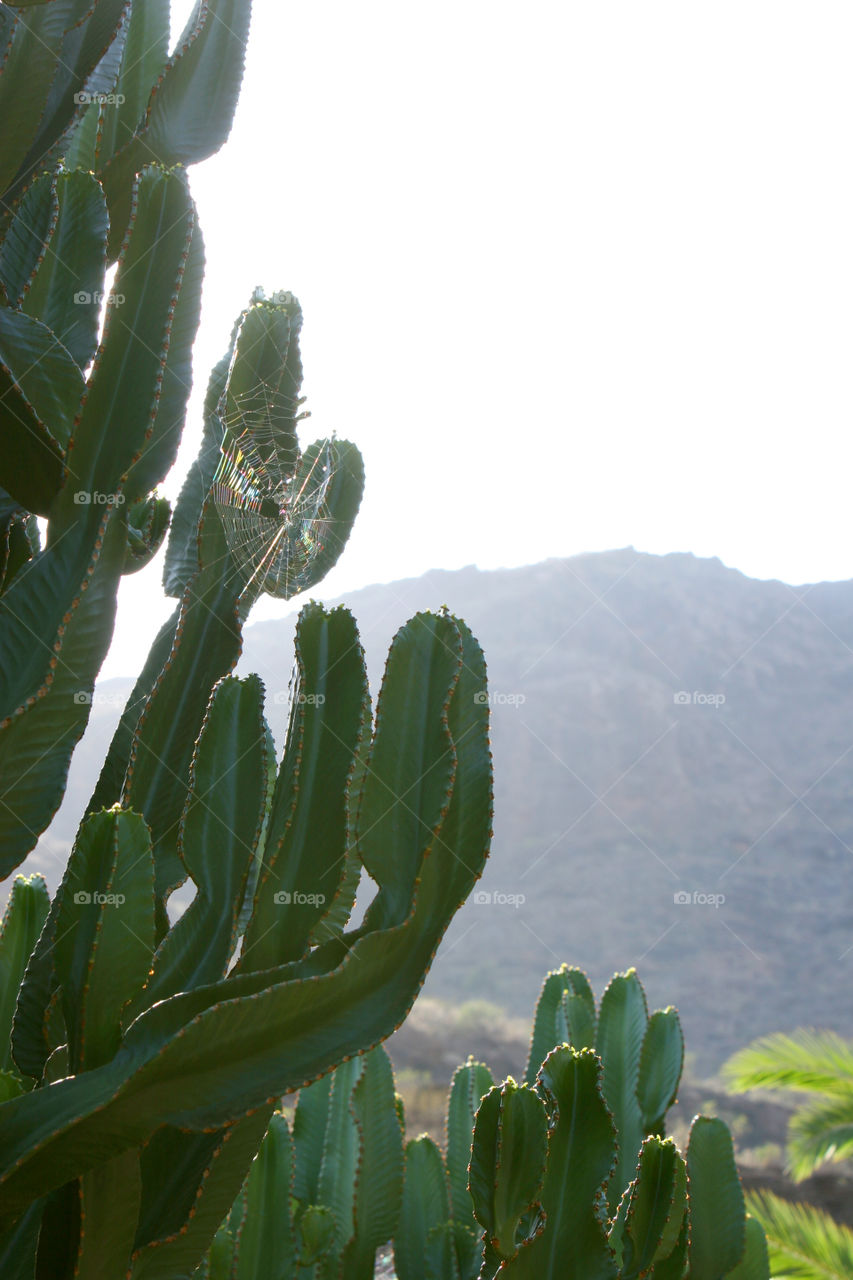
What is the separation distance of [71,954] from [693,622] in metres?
28.2

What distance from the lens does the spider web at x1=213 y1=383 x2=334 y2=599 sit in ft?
4.10

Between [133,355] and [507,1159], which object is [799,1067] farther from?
[133,355]

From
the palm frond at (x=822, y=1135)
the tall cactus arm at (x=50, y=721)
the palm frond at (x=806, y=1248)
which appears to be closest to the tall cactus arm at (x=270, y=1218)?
the tall cactus arm at (x=50, y=721)

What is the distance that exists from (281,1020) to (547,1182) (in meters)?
0.75

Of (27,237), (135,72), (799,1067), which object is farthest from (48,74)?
(799,1067)

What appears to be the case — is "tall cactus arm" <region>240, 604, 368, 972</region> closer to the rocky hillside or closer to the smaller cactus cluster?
the smaller cactus cluster

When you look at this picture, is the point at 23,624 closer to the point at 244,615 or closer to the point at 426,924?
the point at 244,615

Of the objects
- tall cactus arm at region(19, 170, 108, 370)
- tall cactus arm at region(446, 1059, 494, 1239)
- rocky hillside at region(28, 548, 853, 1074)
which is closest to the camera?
tall cactus arm at region(19, 170, 108, 370)

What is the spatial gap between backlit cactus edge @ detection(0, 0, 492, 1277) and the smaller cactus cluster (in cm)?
48

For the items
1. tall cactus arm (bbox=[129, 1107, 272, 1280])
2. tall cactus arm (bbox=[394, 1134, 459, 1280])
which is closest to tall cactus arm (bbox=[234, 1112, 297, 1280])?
tall cactus arm (bbox=[394, 1134, 459, 1280])

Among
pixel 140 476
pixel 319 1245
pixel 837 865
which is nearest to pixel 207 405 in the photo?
pixel 140 476

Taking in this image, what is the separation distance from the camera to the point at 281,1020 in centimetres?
83

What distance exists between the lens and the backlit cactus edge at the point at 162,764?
84 centimetres

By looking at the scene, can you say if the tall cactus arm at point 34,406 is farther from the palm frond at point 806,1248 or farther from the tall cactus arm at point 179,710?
the palm frond at point 806,1248
